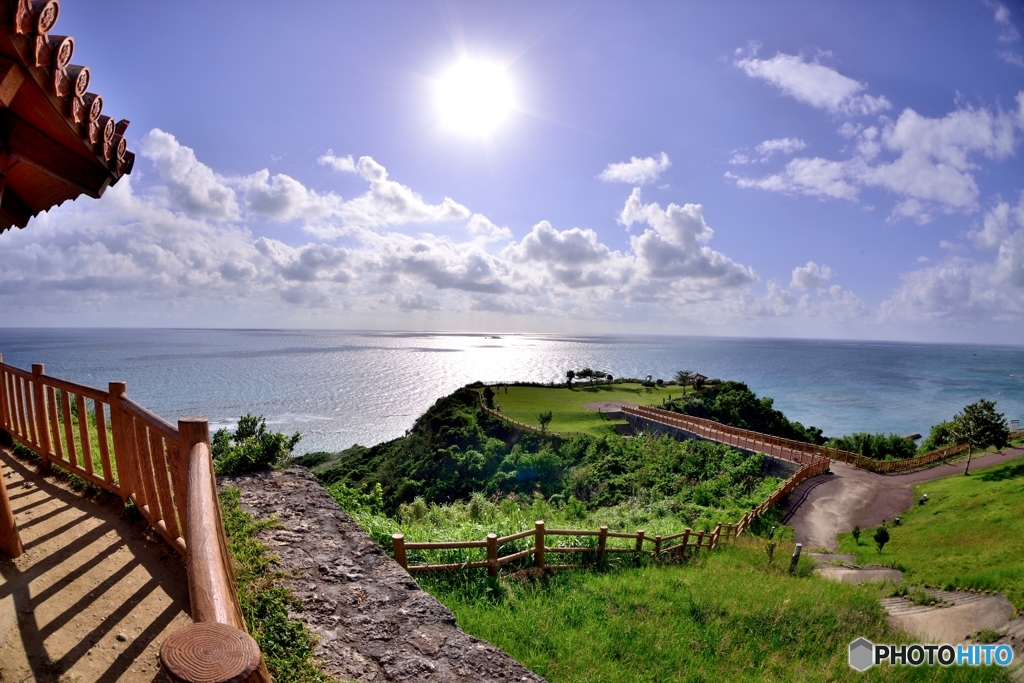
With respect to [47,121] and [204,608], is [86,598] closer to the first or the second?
[204,608]

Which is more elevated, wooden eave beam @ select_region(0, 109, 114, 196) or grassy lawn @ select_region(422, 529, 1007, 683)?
wooden eave beam @ select_region(0, 109, 114, 196)

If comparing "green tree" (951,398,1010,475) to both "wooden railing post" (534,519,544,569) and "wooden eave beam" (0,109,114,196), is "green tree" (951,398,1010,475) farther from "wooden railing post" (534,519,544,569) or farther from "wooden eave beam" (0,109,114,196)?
"wooden eave beam" (0,109,114,196)

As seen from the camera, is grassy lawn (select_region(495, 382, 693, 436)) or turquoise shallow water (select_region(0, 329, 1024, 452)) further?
turquoise shallow water (select_region(0, 329, 1024, 452))

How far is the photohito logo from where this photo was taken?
744 cm

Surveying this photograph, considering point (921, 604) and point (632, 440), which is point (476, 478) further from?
point (921, 604)

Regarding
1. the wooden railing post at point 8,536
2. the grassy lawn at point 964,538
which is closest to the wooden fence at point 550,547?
the wooden railing post at point 8,536

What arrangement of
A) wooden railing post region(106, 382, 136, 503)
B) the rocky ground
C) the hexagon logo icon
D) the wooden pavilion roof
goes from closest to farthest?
the wooden pavilion roof → the rocky ground → wooden railing post region(106, 382, 136, 503) → the hexagon logo icon

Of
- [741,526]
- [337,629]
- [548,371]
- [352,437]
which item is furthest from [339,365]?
[337,629]

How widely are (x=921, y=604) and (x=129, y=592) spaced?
14746mm

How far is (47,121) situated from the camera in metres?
3.67

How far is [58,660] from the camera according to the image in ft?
9.41

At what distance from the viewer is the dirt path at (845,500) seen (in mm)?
18281

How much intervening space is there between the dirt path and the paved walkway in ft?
62.4

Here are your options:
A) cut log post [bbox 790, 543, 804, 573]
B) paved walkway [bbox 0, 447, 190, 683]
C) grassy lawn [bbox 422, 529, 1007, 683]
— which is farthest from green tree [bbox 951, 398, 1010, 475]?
paved walkway [bbox 0, 447, 190, 683]
